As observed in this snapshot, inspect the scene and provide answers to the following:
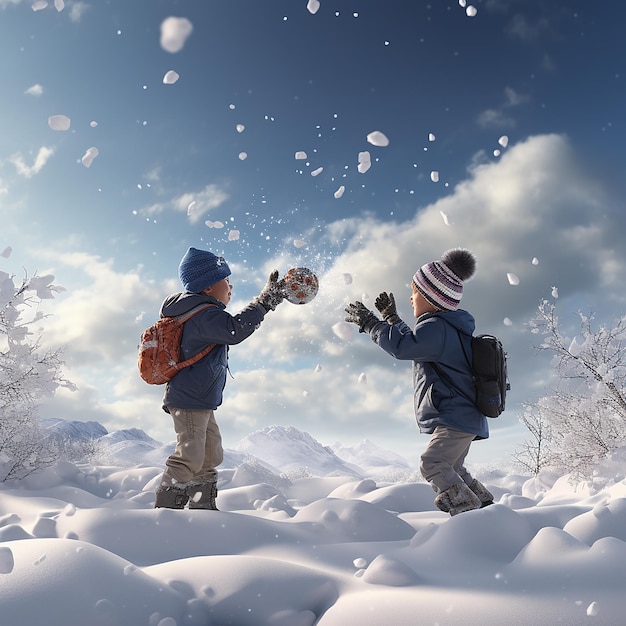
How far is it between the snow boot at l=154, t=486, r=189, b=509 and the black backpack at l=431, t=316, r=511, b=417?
2.08 m

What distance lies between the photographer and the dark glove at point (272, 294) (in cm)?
403

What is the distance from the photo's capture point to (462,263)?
4.21 meters

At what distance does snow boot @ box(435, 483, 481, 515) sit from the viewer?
338 centimetres

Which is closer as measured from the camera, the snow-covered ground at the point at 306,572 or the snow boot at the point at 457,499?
the snow-covered ground at the point at 306,572

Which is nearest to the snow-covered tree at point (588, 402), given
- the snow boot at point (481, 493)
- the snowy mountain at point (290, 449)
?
the snow boot at point (481, 493)

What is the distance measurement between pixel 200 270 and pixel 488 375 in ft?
7.93

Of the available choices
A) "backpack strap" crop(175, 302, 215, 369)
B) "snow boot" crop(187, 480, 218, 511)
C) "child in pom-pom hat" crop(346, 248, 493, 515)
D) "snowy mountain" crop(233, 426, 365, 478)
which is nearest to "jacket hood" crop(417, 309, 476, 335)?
"child in pom-pom hat" crop(346, 248, 493, 515)

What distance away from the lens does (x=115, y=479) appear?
7.32 meters

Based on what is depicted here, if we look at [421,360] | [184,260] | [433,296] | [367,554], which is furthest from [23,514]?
[433,296]

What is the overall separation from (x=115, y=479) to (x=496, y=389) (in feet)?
19.5

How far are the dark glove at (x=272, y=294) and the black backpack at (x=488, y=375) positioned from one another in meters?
1.33

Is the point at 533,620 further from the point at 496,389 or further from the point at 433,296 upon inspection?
the point at 433,296

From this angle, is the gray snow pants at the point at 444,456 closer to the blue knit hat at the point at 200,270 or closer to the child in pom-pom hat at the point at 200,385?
the child in pom-pom hat at the point at 200,385

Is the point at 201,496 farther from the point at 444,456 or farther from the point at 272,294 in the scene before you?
the point at 444,456
